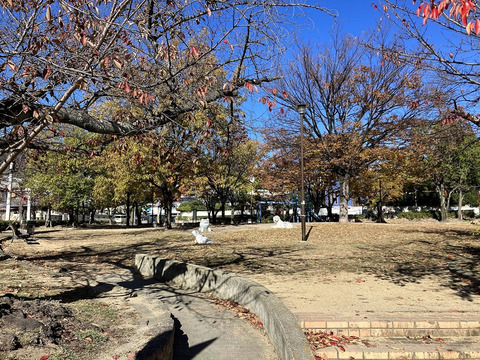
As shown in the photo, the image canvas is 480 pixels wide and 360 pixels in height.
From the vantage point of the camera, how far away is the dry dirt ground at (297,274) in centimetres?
525

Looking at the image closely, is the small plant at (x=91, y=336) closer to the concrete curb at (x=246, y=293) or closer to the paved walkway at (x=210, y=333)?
the paved walkway at (x=210, y=333)

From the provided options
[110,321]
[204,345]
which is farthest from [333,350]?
[110,321]

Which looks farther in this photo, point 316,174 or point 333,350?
point 316,174

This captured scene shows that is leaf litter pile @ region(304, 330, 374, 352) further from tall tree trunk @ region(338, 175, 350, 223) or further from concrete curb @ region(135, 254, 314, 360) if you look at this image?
tall tree trunk @ region(338, 175, 350, 223)

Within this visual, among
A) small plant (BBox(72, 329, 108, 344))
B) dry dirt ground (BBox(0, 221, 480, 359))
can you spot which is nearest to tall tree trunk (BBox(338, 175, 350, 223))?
dry dirt ground (BBox(0, 221, 480, 359))

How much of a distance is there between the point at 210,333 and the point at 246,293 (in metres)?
1.17

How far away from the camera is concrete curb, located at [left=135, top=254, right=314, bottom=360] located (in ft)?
13.7

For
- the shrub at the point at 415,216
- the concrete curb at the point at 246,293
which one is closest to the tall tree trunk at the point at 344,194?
the shrub at the point at 415,216

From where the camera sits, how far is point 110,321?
5.07 meters

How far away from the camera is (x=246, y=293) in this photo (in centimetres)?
646

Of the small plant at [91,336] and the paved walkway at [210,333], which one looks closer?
the small plant at [91,336]

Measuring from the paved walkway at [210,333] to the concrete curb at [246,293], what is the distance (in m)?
0.23

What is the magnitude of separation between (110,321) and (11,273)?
4889 mm

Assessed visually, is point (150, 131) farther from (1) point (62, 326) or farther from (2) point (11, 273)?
(2) point (11, 273)
